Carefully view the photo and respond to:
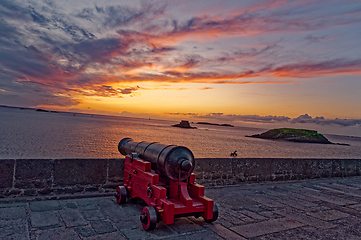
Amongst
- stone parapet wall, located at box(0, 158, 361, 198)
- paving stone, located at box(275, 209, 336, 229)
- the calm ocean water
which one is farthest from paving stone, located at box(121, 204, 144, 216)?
the calm ocean water

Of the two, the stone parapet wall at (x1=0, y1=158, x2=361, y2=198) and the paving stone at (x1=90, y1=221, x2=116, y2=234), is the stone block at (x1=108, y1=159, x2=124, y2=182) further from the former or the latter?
the paving stone at (x1=90, y1=221, x2=116, y2=234)

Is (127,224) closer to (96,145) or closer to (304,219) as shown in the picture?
(304,219)

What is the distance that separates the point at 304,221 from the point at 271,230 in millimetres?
738

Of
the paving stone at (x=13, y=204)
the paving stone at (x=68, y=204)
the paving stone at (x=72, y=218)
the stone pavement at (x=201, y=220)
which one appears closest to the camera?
the stone pavement at (x=201, y=220)

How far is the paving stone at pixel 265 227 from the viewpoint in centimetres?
316

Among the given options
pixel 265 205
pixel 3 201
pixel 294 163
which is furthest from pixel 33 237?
pixel 294 163

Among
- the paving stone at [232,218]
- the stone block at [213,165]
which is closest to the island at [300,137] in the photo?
the stone block at [213,165]

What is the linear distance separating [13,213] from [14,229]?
0.61 meters

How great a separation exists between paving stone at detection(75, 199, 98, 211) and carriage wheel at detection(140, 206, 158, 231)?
1.07 m

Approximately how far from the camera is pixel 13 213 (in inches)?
132

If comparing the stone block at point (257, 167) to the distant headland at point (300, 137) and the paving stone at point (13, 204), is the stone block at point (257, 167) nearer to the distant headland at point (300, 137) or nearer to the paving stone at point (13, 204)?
the paving stone at point (13, 204)

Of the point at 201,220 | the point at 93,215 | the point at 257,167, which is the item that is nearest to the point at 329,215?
the point at 201,220

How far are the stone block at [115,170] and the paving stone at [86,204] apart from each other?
680mm

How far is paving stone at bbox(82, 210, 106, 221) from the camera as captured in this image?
11.0 feet
